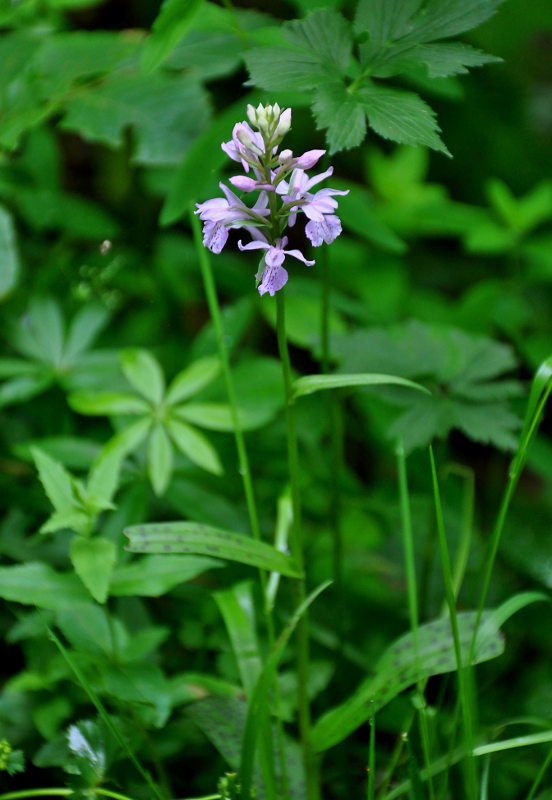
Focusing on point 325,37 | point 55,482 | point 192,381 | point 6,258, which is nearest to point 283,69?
point 325,37

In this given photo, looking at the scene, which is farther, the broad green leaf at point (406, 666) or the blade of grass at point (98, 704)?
the broad green leaf at point (406, 666)

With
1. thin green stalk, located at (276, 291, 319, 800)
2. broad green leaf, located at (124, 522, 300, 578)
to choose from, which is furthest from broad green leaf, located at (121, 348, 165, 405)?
broad green leaf, located at (124, 522, 300, 578)

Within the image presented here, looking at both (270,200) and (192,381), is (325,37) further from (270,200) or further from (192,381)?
(192,381)

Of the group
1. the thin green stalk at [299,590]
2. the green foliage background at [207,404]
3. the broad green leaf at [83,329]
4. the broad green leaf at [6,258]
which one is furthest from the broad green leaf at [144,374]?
the thin green stalk at [299,590]

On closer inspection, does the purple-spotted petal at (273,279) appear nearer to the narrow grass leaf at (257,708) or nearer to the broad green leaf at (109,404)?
the narrow grass leaf at (257,708)

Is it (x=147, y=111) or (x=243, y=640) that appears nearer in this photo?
(x=243, y=640)

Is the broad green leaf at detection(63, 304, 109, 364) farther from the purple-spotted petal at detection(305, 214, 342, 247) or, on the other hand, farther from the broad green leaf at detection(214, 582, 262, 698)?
the purple-spotted petal at detection(305, 214, 342, 247)
